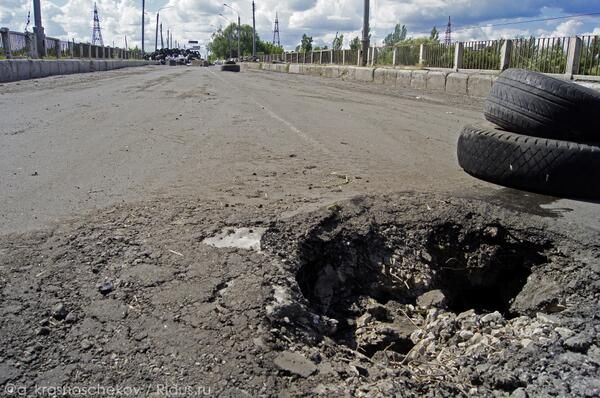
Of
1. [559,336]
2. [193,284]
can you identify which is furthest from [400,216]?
[193,284]

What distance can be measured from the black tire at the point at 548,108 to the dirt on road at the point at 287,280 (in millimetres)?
698

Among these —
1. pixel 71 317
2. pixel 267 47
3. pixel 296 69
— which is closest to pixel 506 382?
pixel 71 317

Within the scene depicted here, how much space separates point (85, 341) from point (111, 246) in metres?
1.09

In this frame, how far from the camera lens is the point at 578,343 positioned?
243cm

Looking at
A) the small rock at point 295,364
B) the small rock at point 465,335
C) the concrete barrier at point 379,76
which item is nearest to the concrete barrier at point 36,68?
the concrete barrier at point 379,76

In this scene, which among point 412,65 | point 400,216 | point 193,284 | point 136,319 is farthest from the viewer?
point 412,65

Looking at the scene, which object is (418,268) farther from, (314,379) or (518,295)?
(314,379)

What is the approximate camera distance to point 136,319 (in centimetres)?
245

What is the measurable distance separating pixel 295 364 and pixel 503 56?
1679cm

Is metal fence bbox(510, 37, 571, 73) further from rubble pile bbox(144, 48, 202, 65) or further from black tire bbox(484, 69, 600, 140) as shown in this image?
rubble pile bbox(144, 48, 202, 65)

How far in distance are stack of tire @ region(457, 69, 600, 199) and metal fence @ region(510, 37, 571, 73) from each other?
1119 cm

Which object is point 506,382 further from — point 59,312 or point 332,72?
point 332,72

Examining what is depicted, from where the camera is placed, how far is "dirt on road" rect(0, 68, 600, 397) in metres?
2.16

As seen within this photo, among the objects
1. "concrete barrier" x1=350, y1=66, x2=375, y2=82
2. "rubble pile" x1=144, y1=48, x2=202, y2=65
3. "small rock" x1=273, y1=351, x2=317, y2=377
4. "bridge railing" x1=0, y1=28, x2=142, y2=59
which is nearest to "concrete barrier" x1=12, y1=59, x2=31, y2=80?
"bridge railing" x1=0, y1=28, x2=142, y2=59
